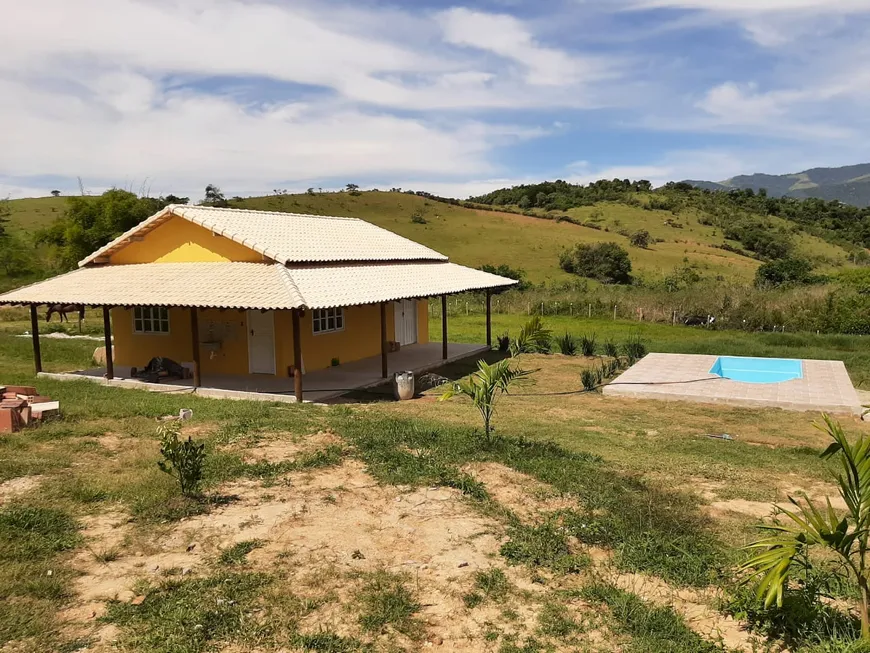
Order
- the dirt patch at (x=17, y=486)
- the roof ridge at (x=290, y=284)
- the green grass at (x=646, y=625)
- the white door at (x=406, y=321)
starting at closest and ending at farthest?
the green grass at (x=646, y=625)
the dirt patch at (x=17, y=486)
the roof ridge at (x=290, y=284)
the white door at (x=406, y=321)

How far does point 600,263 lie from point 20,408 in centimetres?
4123

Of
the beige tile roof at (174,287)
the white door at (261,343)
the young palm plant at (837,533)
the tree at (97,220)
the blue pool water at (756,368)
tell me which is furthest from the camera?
the tree at (97,220)

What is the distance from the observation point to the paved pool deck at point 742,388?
12727 mm

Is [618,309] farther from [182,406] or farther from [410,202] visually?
[410,202]

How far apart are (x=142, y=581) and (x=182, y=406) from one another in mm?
7171

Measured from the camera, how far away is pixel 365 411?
38.8 ft

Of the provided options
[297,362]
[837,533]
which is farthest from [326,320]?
[837,533]

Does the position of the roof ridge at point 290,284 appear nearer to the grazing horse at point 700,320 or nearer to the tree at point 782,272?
the grazing horse at point 700,320

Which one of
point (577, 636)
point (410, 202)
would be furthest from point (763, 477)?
point (410, 202)

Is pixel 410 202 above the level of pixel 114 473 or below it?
above

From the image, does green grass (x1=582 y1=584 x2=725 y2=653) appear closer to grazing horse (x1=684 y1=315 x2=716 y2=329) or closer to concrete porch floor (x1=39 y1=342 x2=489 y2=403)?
concrete porch floor (x1=39 y1=342 x2=489 y2=403)

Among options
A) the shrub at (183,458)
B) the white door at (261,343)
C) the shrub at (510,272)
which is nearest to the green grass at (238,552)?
Answer: the shrub at (183,458)

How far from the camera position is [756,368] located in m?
17.5

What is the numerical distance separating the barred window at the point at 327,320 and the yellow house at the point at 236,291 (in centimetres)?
3
